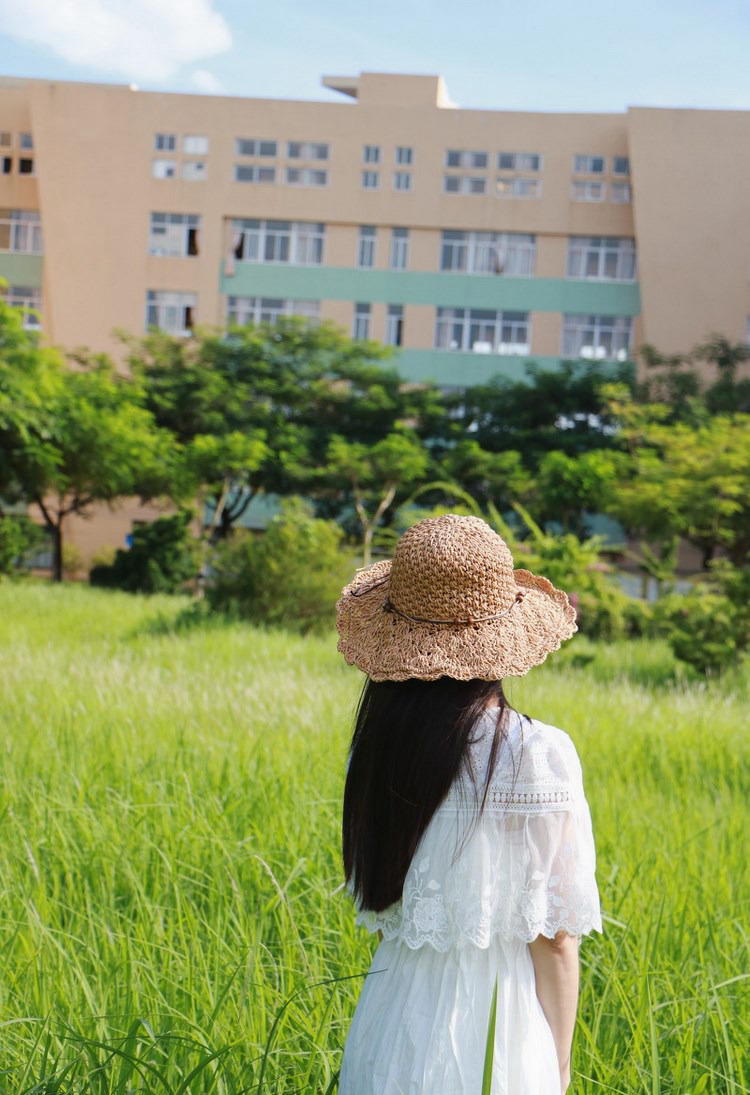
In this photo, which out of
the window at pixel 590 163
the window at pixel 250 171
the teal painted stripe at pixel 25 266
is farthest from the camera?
the teal painted stripe at pixel 25 266

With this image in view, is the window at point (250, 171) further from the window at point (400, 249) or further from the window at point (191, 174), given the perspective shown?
the window at point (400, 249)

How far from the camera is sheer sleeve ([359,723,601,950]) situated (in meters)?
1.67

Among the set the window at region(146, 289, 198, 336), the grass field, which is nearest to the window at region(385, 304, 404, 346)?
the window at region(146, 289, 198, 336)

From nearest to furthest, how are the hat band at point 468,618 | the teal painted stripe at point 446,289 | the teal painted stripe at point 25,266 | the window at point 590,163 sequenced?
the hat band at point 468,618 → the window at point 590,163 → the teal painted stripe at point 446,289 → the teal painted stripe at point 25,266

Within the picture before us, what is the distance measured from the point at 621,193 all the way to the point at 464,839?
3688 cm

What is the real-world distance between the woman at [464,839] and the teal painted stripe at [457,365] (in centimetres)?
3468

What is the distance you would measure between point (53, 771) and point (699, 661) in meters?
6.07

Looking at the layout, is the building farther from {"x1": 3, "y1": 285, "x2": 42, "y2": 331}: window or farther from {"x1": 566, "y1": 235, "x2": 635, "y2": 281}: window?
{"x1": 3, "y1": 285, "x2": 42, "y2": 331}: window

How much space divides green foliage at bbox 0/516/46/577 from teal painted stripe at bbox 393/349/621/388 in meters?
14.0

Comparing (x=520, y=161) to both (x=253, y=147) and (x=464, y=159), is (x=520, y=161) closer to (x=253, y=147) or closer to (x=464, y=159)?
(x=464, y=159)

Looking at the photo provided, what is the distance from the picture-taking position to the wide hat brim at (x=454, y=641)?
5.64 feet

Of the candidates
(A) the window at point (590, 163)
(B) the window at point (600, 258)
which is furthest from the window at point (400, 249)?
(A) the window at point (590, 163)

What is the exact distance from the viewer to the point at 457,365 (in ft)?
119

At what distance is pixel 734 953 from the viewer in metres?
3.11
